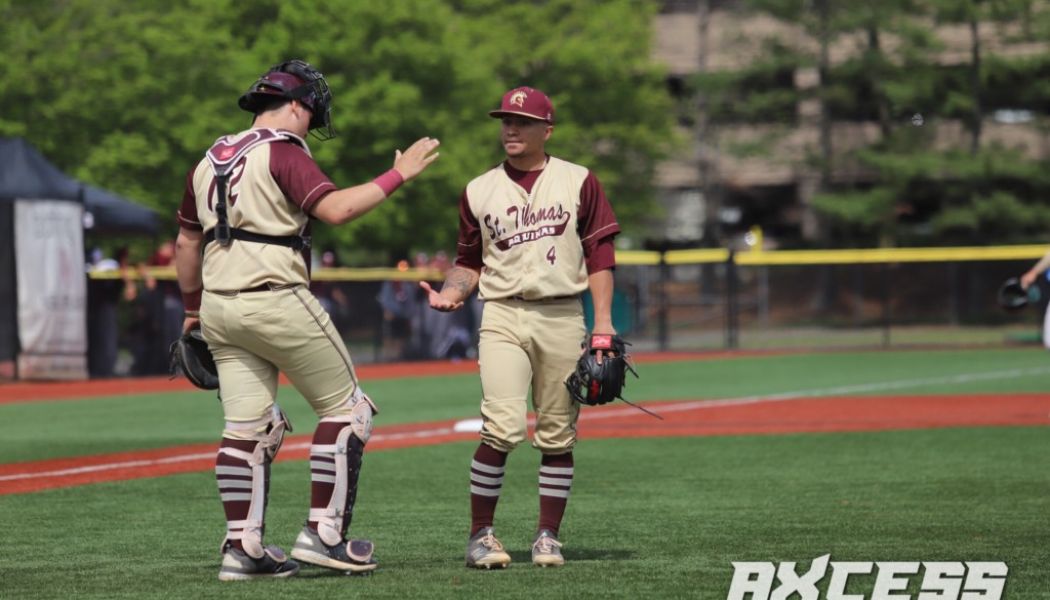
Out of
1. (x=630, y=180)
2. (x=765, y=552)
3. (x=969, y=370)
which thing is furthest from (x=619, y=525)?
(x=630, y=180)

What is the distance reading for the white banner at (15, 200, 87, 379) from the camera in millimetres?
25141

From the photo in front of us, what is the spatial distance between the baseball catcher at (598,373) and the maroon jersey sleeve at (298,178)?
1.41 metres

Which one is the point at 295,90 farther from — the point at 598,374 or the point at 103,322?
the point at 103,322

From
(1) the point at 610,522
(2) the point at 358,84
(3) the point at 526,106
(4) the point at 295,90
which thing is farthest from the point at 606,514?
(2) the point at 358,84

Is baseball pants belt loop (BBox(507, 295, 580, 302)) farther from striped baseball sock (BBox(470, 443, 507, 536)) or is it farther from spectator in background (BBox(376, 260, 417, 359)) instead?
spectator in background (BBox(376, 260, 417, 359))

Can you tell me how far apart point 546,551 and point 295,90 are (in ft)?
7.30

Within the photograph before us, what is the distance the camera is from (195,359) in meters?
7.59

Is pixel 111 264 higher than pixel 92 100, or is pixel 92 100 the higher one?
pixel 92 100

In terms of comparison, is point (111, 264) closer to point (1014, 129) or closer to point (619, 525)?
point (619, 525)

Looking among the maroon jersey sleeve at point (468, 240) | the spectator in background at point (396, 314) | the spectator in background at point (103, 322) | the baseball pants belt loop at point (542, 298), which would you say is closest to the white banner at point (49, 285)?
the spectator in background at point (103, 322)

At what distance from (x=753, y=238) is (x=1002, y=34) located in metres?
9.31

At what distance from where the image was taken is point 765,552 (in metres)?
7.97

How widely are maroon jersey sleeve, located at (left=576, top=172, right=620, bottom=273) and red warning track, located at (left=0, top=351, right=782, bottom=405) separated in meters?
13.2

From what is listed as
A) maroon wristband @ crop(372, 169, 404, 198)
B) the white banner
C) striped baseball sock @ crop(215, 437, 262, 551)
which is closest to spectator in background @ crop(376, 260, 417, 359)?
the white banner
